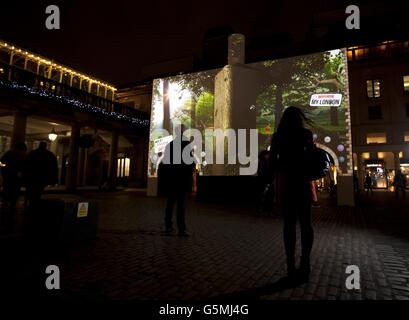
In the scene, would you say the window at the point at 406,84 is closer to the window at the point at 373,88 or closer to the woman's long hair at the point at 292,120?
the window at the point at 373,88

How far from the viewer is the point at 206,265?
3.54m

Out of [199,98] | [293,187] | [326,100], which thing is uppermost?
[199,98]

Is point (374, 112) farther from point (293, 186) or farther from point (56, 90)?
point (293, 186)

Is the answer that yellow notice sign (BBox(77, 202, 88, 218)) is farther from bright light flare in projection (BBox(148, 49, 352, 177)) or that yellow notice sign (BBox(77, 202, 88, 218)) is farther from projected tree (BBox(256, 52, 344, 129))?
projected tree (BBox(256, 52, 344, 129))

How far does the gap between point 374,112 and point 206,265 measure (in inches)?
1360

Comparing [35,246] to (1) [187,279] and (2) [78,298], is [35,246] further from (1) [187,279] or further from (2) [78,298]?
(1) [187,279]

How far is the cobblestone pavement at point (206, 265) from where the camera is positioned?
8.77 ft

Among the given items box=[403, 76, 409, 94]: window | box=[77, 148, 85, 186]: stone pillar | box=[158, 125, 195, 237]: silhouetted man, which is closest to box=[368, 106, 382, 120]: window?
box=[403, 76, 409, 94]: window

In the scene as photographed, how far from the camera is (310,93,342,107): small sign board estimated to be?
1233 cm

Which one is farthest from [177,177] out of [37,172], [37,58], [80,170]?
[80,170]

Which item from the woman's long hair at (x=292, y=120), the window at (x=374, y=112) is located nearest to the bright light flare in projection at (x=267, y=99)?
the woman's long hair at (x=292, y=120)

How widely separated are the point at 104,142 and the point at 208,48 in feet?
50.8

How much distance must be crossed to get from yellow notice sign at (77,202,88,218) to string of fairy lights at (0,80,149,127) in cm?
1220

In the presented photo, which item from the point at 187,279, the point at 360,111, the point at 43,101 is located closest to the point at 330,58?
the point at 187,279
